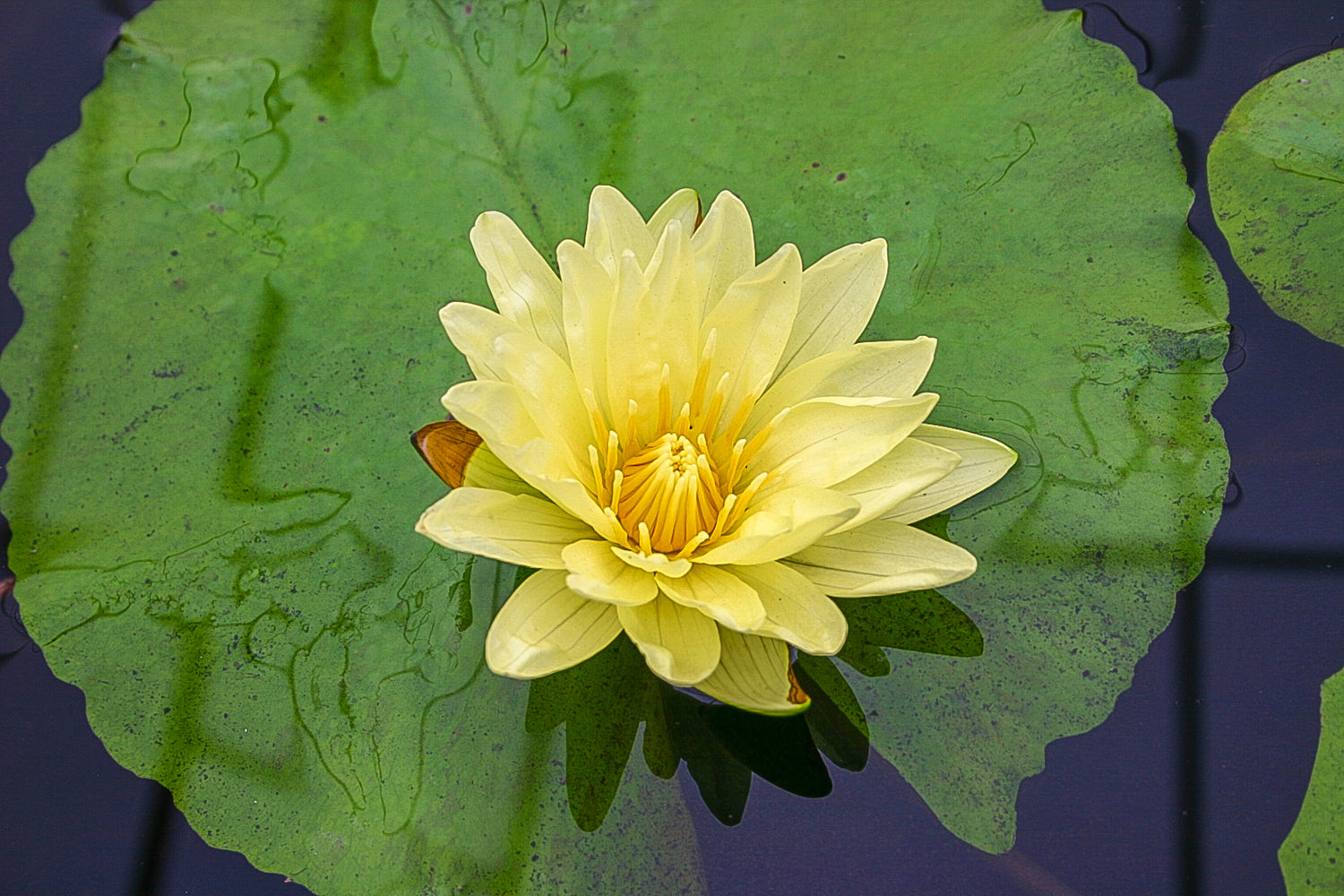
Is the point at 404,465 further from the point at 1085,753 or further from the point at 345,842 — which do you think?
the point at 1085,753

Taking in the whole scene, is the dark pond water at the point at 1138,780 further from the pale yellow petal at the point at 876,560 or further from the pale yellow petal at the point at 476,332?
the pale yellow petal at the point at 476,332

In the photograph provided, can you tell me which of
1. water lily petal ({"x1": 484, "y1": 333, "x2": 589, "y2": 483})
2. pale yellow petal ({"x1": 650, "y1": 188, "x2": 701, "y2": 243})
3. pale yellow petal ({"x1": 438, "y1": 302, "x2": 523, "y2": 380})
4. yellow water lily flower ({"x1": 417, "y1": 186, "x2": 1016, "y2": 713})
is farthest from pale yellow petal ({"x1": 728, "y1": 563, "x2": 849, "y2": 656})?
pale yellow petal ({"x1": 650, "y1": 188, "x2": 701, "y2": 243})

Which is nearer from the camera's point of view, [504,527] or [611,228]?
[504,527]

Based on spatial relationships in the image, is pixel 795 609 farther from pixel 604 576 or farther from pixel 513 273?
pixel 513 273

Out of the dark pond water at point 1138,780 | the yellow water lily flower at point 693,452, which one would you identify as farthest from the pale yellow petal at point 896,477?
the dark pond water at point 1138,780

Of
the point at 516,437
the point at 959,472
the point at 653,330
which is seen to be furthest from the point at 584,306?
the point at 959,472

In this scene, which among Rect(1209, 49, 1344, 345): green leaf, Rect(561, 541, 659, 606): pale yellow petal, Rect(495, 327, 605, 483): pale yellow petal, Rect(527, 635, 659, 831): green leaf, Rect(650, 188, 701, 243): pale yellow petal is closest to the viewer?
Rect(561, 541, 659, 606): pale yellow petal

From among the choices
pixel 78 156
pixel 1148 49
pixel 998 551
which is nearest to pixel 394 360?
pixel 78 156

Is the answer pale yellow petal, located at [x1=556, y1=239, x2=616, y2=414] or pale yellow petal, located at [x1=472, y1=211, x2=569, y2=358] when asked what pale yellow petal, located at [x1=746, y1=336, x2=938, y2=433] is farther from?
pale yellow petal, located at [x1=472, y1=211, x2=569, y2=358]
